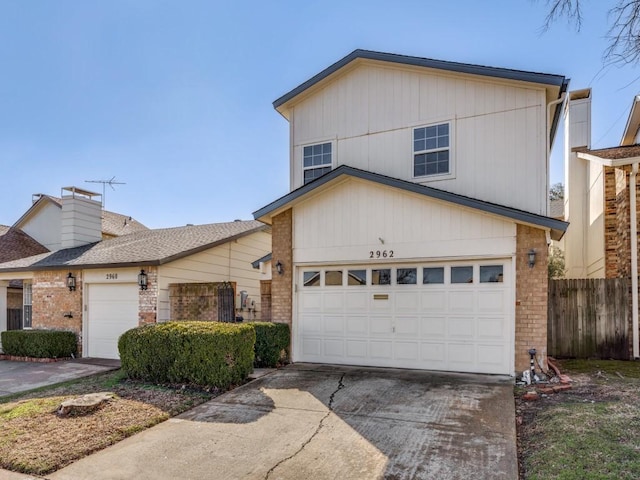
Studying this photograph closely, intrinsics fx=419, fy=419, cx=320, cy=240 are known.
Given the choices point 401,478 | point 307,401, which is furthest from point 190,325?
point 401,478

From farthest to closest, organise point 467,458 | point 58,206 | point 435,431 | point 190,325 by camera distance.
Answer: point 58,206 → point 190,325 → point 435,431 → point 467,458

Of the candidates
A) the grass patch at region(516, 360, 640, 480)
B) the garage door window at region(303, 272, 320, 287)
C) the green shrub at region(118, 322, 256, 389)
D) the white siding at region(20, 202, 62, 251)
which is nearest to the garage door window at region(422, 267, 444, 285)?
the garage door window at region(303, 272, 320, 287)

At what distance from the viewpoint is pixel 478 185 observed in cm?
935

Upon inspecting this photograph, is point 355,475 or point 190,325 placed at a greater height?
point 190,325

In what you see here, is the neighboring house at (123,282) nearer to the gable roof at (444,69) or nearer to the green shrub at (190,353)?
the green shrub at (190,353)

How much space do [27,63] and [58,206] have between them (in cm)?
1033

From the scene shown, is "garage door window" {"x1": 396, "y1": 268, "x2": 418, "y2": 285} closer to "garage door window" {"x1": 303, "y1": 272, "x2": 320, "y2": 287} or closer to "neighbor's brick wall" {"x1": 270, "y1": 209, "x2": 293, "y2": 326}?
"garage door window" {"x1": 303, "y1": 272, "x2": 320, "y2": 287}

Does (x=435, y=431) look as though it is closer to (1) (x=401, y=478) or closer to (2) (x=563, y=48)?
(1) (x=401, y=478)

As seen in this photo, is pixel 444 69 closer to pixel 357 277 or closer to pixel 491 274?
pixel 491 274

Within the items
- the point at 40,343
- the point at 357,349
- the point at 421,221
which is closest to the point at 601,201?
the point at 421,221

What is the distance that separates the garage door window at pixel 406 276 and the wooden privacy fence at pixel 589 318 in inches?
156

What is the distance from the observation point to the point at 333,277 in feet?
32.7

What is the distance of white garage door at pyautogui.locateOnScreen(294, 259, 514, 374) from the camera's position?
8.47 meters

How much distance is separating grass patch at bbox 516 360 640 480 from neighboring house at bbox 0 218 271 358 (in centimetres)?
767
